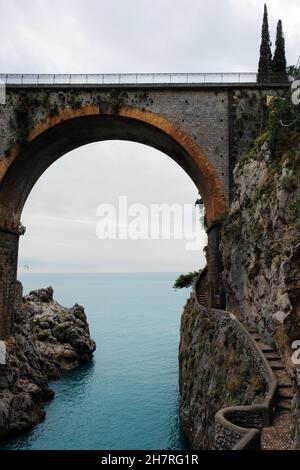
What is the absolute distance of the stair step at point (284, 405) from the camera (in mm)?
13102

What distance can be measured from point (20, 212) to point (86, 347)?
82.8 feet

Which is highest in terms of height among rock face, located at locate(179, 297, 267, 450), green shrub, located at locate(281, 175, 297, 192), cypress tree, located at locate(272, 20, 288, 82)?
cypress tree, located at locate(272, 20, 288, 82)

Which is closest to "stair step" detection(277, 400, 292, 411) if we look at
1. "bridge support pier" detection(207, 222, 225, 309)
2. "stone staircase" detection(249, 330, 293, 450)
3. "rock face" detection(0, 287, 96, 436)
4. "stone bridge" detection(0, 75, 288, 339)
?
"stone staircase" detection(249, 330, 293, 450)

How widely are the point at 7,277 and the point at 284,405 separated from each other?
2156 cm

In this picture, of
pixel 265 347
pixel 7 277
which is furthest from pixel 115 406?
pixel 265 347

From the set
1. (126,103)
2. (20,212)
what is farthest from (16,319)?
(126,103)

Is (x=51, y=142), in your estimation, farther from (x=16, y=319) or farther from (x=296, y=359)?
(x=296, y=359)

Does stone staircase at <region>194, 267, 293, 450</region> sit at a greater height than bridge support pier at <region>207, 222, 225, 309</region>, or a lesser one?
lesser

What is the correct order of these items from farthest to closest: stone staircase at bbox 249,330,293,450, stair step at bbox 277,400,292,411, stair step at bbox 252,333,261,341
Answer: stair step at bbox 252,333,261,341 → stair step at bbox 277,400,292,411 → stone staircase at bbox 249,330,293,450

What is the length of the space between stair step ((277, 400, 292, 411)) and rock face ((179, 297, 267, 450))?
86 centimetres

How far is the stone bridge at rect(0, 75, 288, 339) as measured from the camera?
26.3 m

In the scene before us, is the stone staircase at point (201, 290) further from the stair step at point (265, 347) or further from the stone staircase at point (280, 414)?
the stone staircase at point (280, 414)

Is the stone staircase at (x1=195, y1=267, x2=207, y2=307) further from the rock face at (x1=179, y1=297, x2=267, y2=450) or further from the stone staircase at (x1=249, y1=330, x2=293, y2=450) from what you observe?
the stone staircase at (x1=249, y1=330, x2=293, y2=450)

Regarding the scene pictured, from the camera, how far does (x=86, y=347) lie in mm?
49562
